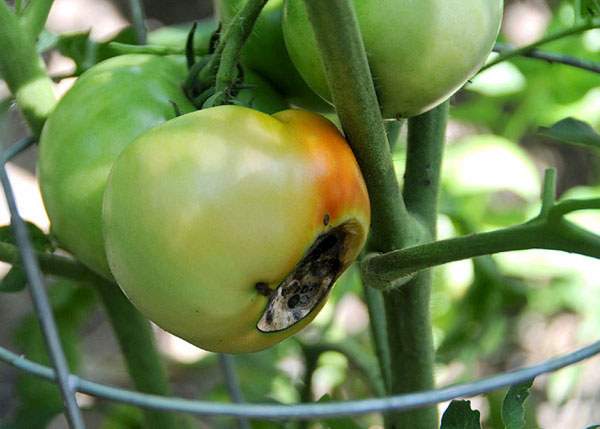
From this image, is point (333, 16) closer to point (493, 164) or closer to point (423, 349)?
point (423, 349)

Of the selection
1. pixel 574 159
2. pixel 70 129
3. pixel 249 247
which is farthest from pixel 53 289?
pixel 574 159

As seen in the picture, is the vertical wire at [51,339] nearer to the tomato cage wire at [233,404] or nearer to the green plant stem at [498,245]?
the tomato cage wire at [233,404]

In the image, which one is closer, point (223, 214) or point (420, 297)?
point (223, 214)

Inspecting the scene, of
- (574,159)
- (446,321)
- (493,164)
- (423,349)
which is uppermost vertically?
(423,349)

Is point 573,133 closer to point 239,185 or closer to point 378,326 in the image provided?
point 239,185

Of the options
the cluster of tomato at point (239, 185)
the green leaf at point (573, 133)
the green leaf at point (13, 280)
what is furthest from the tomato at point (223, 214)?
the green leaf at point (13, 280)

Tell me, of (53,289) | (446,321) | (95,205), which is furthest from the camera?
(446,321)

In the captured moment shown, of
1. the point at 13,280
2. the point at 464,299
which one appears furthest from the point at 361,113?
the point at 464,299
